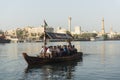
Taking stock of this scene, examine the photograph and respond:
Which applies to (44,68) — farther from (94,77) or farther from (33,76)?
(94,77)

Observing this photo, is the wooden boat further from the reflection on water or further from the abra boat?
the reflection on water

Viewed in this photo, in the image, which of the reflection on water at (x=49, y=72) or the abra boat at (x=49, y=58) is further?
the abra boat at (x=49, y=58)

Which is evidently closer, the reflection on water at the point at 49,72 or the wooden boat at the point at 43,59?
the reflection on water at the point at 49,72

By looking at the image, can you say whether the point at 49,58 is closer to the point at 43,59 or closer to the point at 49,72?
the point at 43,59

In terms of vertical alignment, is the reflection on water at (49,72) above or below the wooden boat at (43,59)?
below

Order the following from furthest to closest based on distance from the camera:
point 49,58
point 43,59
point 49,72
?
point 49,58, point 43,59, point 49,72

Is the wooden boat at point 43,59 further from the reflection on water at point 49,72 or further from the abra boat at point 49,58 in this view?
the reflection on water at point 49,72

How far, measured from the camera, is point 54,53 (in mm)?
40844

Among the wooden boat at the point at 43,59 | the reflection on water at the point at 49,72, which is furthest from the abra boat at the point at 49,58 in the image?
the reflection on water at the point at 49,72

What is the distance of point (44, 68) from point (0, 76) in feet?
23.7

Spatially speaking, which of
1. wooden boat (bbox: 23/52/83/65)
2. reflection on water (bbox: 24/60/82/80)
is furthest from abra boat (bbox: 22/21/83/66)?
reflection on water (bbox: 24/60/82/80)

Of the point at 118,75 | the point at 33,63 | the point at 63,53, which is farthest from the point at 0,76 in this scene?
the point at 63,53

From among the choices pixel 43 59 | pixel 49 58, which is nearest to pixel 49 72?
pixel 43 59

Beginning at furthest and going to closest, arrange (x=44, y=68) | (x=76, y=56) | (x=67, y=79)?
(x=76, y=56) < (x=44, y=68) < (x=67, y=79)
